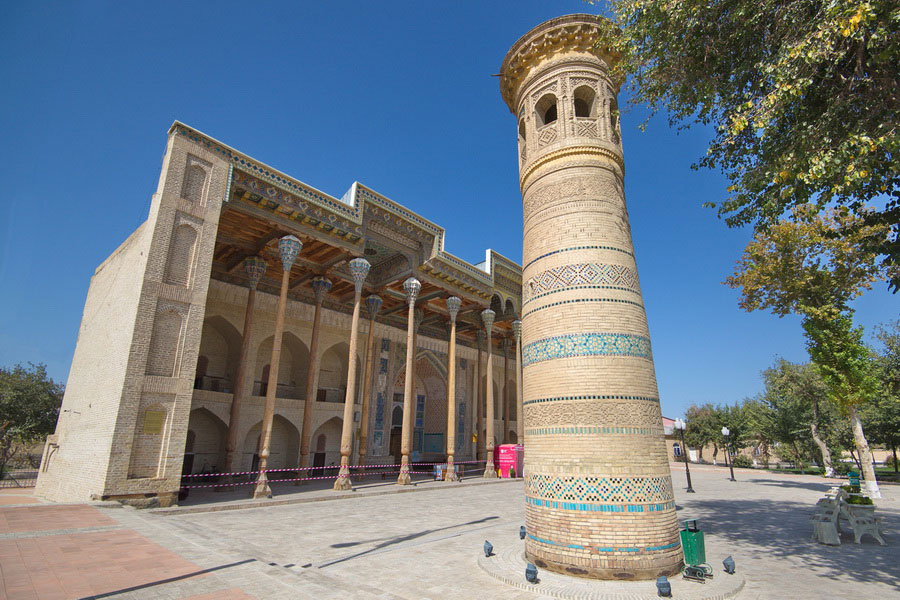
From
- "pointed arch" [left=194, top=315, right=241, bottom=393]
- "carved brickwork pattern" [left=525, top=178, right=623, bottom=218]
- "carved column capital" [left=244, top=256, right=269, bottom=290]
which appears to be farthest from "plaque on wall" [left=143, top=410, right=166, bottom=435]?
"carved brickwork pattern" [left=525, top=178, right=623, bottom=218]

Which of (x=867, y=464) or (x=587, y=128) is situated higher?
(x=587, y=128)

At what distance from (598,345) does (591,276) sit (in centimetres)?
104

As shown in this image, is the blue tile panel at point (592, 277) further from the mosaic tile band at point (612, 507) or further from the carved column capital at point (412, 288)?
the carved column capital at point (412, 288)

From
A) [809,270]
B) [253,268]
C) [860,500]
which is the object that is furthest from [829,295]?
[253,268]

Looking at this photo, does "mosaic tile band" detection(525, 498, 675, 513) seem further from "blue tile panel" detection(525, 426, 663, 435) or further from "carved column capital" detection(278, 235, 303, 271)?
"carved column capital" detection(278, 235, 303, 271)

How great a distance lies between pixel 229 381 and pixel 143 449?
829cm

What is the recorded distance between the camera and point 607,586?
549 centimetres

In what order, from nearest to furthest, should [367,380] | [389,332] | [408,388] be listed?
[408,388], [367,380], [389,332]

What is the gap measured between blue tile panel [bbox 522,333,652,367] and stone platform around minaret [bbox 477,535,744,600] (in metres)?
2.79

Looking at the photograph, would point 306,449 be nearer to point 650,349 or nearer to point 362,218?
point 362,218

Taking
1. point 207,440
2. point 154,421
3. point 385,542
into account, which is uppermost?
point 154,421

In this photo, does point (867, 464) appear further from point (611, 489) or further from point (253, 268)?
point (253, 268)

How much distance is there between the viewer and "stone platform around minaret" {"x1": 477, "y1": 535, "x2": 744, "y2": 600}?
17.0 feet

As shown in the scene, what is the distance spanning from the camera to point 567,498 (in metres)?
6.20
